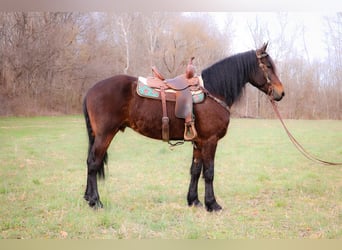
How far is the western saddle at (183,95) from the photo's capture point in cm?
287

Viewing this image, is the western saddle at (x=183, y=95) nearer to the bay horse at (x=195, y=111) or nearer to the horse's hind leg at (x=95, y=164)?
the bay horse at (x=195, y=111)

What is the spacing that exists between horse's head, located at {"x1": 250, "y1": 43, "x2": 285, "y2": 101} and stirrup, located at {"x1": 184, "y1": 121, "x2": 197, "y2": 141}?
75cm

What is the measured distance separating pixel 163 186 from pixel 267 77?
1508mm

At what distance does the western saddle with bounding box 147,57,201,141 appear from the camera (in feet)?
9.42

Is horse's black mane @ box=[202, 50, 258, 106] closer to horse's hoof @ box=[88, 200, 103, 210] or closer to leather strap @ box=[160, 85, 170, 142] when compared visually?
leather strap @ box=[160, 85, 170, 142]

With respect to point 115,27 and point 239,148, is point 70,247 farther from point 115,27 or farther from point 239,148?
point 239,148

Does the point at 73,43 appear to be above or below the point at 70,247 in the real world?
above

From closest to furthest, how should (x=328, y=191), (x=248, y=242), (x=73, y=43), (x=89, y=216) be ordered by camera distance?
(x=248, y=242)
(x=89, y=216)
(x=328, y=191)
(x=73, y=43)

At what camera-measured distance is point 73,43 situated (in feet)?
11.6

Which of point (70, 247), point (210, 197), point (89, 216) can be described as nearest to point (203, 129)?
point (210, 197)

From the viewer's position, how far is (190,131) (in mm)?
2904

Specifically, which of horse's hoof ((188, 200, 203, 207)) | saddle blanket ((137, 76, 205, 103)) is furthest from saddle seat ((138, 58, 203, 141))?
horse's hoof ((188, 200, 203, 207))

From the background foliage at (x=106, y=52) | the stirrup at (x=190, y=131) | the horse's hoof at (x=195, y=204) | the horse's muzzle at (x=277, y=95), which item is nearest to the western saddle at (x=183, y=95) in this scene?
the stirrup at (x=190, y=131)

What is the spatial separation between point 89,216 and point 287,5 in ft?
9.19
